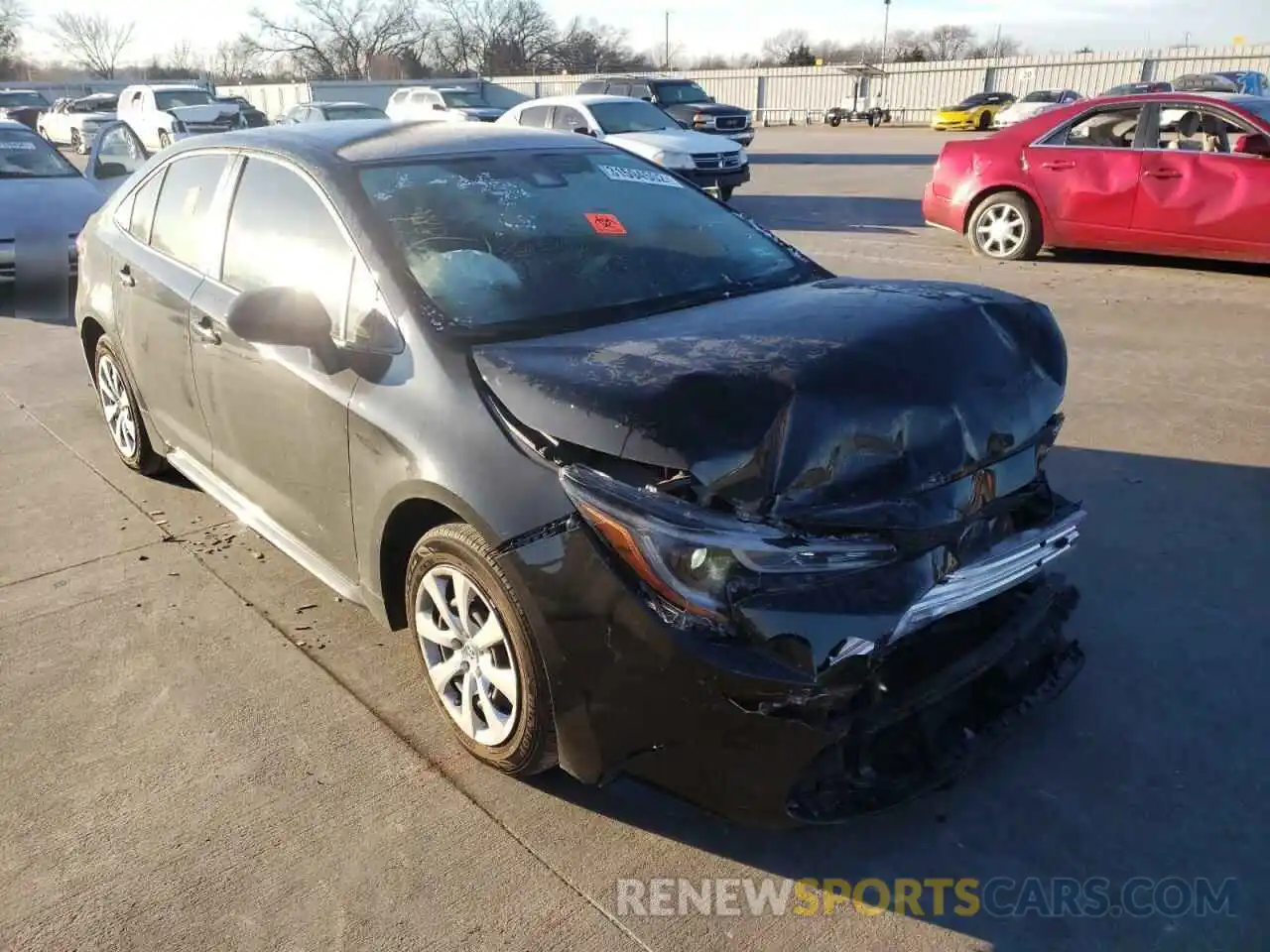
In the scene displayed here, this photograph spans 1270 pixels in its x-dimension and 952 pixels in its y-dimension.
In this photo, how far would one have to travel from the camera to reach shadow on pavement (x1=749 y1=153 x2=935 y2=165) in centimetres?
2255

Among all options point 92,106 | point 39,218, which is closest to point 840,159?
point 39,218

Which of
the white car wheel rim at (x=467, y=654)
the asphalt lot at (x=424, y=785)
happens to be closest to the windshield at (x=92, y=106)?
the asphalt lot at (x=424, y=785)

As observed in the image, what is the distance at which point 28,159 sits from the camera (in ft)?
33.3

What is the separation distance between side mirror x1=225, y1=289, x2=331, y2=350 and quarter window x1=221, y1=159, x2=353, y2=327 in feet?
0.31

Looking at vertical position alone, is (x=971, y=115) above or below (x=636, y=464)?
above

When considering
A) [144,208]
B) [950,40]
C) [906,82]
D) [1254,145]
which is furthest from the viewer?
[950,40]

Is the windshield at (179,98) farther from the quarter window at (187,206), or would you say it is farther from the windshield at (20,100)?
the quarter window at (187,206)

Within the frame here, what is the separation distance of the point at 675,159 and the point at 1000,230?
626 cm

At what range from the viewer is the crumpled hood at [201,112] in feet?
73.3

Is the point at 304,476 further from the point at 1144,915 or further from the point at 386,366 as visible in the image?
the point at 1144,915

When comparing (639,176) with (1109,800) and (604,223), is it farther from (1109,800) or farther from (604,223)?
(1109,800)

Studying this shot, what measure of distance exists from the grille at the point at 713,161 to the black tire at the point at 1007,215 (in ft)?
18.4

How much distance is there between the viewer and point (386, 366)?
2838 millimetres

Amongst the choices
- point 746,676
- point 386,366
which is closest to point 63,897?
point 386,366
